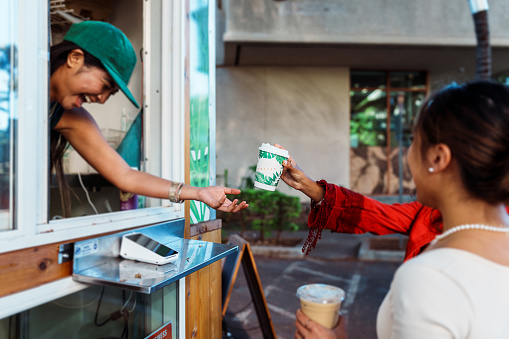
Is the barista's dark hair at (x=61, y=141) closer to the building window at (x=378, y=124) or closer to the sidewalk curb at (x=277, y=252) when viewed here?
the sidewalk curb at (x=277, y=252)

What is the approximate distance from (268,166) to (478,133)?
953 mm

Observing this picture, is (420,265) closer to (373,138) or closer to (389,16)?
(389,16)

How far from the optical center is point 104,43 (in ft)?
5.81

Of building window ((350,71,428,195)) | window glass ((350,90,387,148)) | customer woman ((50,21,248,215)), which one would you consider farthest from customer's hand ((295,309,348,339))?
window glass ((350,90,387,148))

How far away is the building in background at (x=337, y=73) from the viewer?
888 centimetres

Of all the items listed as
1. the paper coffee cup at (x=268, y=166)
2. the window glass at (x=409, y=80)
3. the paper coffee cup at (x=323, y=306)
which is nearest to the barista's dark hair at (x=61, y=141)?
the paper coffee cup at (x=268, y=166)

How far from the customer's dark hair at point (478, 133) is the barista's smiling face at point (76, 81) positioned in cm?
148

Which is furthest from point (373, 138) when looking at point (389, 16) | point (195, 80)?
point (195, 80)

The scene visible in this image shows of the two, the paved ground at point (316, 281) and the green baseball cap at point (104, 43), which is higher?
the green baseball cap at point (104, 43)

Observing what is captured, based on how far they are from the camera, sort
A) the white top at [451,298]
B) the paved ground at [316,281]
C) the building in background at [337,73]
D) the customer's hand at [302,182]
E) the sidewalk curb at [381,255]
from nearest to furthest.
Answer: the white top at [451,298] → the customer's hand at [302,182] → the paved ground at [316,281] → the sidewalk curb at [381,255] → the building in background at [337,73]

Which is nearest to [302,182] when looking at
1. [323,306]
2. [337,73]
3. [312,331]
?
[323,306]

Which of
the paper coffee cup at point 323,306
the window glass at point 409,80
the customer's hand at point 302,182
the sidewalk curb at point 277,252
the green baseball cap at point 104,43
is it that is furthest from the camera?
the window glass at point 409,80

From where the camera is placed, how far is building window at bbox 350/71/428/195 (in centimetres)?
1102

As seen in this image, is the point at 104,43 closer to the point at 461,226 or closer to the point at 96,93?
the point at 96,93
